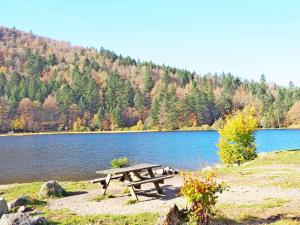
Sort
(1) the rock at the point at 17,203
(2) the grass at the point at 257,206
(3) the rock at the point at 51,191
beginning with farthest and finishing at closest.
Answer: (3) the rock at the point at 51,191, (1) the rock at the point at 17,203, (2) the grass at the point at 257,206

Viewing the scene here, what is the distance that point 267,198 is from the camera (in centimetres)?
1886

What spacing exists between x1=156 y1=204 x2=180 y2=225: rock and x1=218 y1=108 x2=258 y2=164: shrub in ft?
82.8

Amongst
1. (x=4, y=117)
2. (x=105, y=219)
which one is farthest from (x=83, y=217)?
(x=4, y=117)

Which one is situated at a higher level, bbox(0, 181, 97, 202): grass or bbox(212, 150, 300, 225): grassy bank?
bbox(212, 150, 300, 225): grassy bank

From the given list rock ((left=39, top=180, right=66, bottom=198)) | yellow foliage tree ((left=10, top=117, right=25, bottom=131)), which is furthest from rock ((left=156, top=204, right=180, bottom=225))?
yellow foliage tree ((left=10, top=117, right=25, bottom=131))

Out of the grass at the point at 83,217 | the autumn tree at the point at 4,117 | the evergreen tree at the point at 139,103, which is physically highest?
the evergreen tree at the point at 139,103

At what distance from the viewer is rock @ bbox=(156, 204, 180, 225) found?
44.7 ft

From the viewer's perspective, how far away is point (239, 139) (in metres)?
38.9

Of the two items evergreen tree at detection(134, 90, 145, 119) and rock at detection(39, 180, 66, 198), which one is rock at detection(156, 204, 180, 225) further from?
evergreen tree at detection(134, 90, 145, 119)

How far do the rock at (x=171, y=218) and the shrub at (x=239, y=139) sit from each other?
82.8ft

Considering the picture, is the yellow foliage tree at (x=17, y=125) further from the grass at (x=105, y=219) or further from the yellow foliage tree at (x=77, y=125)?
the grass at (x=105, y=219)

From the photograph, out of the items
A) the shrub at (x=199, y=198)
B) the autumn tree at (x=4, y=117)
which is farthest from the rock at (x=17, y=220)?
the autumn tree at (x=4, y=117)

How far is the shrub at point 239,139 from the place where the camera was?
38.8 m

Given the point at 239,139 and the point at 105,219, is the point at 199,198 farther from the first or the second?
the point at 239,139
